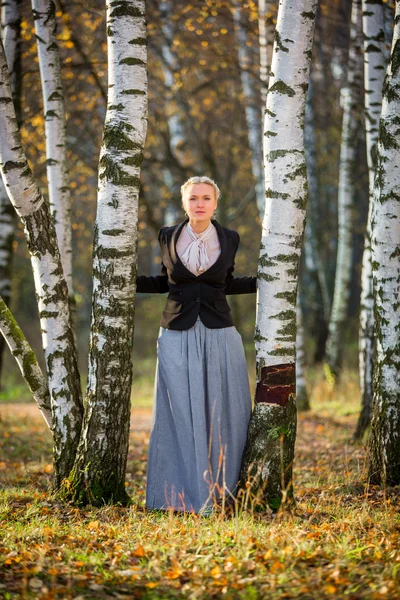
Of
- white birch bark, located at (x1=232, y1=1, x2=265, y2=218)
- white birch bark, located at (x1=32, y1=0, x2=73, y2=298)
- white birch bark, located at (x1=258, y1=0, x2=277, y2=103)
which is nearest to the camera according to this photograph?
white birch bark, located at (x1=32, y1=0, x2=73, y2=298)

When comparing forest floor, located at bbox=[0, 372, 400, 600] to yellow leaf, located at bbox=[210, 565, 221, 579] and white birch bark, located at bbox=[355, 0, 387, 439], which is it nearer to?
yellow leaf, located at bbox=[210, 565, 221, 579]

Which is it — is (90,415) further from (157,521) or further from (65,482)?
(157,521)

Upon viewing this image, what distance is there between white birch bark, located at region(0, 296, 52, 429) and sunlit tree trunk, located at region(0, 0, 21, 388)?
3.05 meters

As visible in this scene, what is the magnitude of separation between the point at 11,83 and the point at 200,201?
386 cm

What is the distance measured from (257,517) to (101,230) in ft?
7.10

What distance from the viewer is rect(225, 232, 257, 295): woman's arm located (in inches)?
181

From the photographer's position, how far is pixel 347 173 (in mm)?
10227

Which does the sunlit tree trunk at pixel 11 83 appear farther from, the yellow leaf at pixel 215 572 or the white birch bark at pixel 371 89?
the yellow leaf at pixel 215 572

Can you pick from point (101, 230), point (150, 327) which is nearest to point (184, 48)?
point (101, 230)

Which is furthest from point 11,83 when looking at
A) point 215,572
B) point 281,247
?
point 215,572

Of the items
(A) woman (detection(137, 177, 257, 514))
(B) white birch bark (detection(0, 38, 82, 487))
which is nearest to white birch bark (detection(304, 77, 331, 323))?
(A) woman (detection(137, 177, 257, 514))

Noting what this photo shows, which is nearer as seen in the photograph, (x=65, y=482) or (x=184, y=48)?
(x=65, y=482)

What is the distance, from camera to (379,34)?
21.3ft

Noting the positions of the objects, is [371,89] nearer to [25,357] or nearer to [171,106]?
[25,357]
